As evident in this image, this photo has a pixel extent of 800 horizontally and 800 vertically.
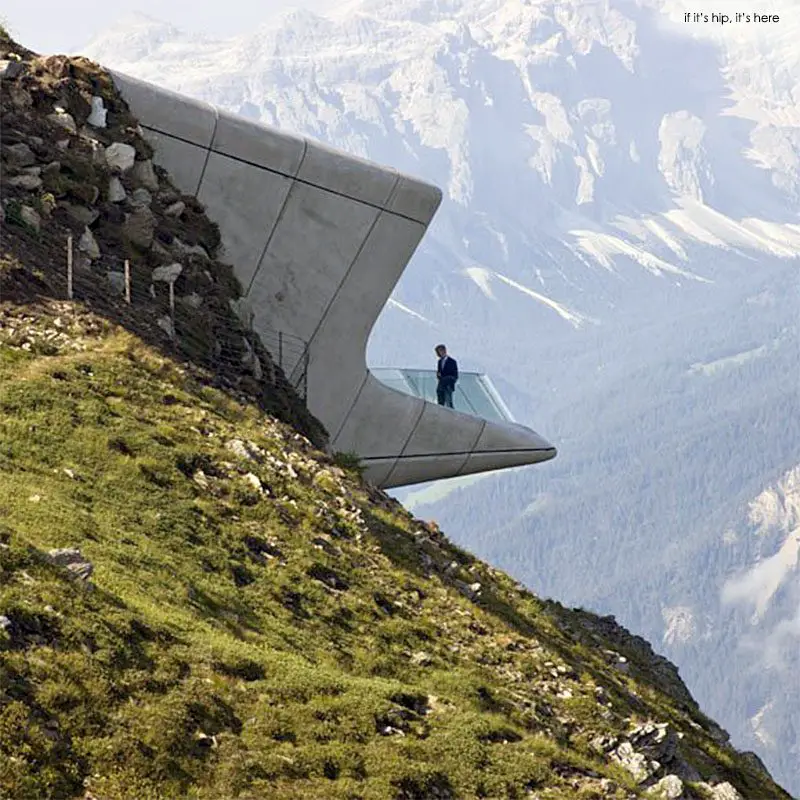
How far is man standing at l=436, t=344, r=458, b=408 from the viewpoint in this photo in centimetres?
4478

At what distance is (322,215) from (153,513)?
18441 millimetres

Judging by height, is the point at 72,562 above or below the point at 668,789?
below

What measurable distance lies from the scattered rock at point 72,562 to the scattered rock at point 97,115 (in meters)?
19.5

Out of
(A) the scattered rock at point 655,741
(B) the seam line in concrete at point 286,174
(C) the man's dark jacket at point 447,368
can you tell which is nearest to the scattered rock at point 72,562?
(A) the scattered rock at point 655,741

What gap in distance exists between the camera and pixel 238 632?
2169 cm

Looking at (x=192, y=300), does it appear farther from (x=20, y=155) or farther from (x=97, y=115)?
(x=97, y=115)

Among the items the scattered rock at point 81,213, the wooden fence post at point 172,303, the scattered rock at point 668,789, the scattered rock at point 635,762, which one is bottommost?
the wooden fence post at point 172,303

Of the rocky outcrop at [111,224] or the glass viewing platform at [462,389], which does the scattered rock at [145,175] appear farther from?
the glass viewing platform at [462,389]

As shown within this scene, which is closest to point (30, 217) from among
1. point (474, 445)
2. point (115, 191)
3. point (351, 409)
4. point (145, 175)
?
point (115, 191)

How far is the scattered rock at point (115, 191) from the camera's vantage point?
1446 inches

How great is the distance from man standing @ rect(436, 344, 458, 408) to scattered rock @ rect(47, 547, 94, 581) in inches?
945

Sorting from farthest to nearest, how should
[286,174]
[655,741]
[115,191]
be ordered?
[286,174] < [115,191] < [655,741]

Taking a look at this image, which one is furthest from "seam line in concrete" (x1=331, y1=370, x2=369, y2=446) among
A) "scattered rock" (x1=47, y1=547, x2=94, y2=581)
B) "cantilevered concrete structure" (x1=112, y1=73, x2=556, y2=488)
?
"scattered rock" (x1=47, y1=547, x2=94, y2=581)

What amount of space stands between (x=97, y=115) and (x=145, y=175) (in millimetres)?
1719
